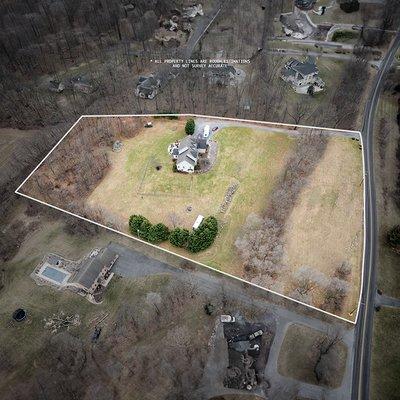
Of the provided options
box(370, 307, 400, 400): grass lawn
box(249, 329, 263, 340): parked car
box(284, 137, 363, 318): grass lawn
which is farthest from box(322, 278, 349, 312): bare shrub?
box(249, 329, 263, 340): parked car

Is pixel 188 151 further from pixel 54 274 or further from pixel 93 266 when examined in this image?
pixel 54 274

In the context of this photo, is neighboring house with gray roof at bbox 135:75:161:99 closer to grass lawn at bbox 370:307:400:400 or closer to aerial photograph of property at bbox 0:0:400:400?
aerial photograph of property at bbox 0:0:400:400

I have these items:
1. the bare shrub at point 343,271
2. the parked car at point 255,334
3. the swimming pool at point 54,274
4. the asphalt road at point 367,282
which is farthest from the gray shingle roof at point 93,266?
the asphalt road at point 367,282

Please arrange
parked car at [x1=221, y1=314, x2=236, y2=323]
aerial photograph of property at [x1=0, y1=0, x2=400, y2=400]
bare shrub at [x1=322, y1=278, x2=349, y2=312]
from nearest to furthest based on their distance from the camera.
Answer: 1. aerial photograph of property at [x1=0, y1=0, x2=400, y2=400]
2. parked car at [x1=221, y1=314, x2=236, y2=323]
3. bare shrub at [x1=322, y1=278, x2=349, y2=312]

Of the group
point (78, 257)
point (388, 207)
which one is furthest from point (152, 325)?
point (388, 207)

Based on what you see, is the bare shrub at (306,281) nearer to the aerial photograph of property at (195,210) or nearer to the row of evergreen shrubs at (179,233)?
the aerial photograph of property at (195,210)

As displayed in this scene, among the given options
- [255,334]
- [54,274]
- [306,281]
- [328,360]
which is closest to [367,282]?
[306,281]
